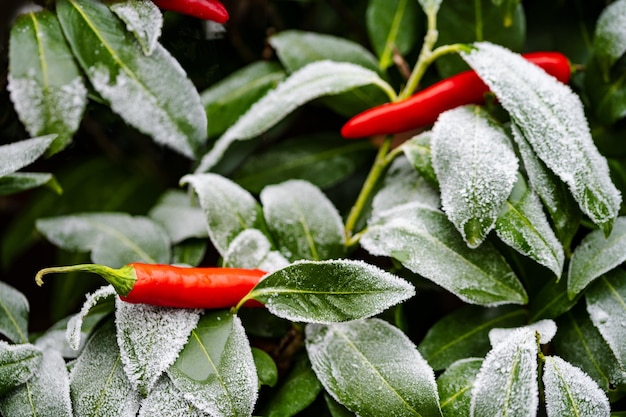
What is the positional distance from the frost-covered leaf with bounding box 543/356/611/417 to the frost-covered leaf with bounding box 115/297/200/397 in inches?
12.9

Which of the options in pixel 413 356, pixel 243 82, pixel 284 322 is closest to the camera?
pixel 413 356

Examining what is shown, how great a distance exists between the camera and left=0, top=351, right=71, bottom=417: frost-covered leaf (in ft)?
2.01

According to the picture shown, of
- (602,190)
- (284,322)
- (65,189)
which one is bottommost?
(65,189)

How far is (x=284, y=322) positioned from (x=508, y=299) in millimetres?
238

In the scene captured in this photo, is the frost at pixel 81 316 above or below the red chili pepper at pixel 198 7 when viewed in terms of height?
below

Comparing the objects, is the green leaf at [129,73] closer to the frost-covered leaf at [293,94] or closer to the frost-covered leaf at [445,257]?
the frost-covered leaf at [293,94]

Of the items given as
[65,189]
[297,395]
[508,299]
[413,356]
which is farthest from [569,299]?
[65,189]

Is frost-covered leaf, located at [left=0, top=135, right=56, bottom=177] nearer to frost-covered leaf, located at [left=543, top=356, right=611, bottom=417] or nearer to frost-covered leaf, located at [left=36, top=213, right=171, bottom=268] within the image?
frost-covered leaf, located at [left=36, top=213, right=171, bottom=268]

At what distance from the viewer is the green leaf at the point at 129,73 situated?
0.67m

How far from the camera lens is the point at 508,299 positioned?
0.65 m

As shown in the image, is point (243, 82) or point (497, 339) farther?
point (243, 82)

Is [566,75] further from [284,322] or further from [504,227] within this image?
[284,322]

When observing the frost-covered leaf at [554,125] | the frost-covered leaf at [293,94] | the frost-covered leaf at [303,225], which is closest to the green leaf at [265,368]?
the frost-covered leaf at [303,225]

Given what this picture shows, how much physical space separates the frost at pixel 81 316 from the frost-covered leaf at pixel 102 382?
47mm
